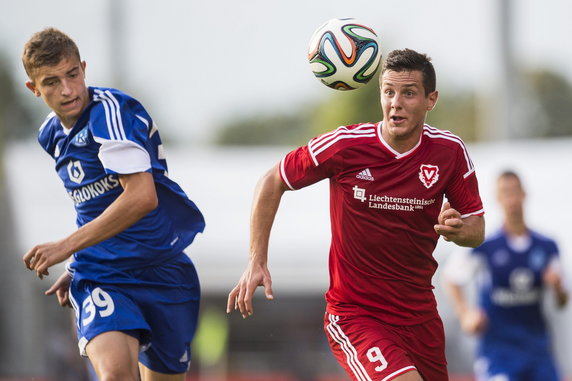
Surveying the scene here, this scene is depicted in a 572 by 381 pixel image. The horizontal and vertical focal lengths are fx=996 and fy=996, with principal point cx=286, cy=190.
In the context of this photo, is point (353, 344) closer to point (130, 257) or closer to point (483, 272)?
point (130, 257)

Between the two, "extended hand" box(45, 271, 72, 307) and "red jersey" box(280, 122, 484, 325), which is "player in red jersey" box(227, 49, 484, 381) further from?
"extended hand" box(45, 271, 72, 307)

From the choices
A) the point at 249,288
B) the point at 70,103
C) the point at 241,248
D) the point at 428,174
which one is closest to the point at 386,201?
Answer: the point at 428,174

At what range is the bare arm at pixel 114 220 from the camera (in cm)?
545

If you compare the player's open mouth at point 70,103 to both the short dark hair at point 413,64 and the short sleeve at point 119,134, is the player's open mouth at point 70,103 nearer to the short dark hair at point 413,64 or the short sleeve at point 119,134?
the short sleeve at point 119,134

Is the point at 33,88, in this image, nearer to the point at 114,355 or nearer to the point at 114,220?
the point at 114,220

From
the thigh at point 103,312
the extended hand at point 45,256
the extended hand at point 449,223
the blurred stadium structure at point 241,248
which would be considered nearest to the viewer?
the extended hand at point 45,256

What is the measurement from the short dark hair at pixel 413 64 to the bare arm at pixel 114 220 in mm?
1577

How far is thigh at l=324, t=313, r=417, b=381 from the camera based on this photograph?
5691mm

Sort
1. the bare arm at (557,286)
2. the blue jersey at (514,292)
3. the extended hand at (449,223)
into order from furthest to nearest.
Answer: the blue jersey at (514,292), the bare arm at (557,286), the extended hand at (449,223)

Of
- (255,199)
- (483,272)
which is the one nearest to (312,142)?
(255,199)

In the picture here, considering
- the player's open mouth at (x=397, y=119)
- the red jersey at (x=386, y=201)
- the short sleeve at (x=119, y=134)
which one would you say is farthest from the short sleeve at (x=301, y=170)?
the short sleeve at (x=119, y=134)

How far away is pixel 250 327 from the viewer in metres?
22.1

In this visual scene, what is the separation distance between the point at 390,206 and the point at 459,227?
529 millimetres

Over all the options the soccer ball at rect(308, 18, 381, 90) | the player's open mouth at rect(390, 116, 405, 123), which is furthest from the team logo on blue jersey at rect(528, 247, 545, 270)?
the player's open mouth at rect(390, 116, 405, 123)
